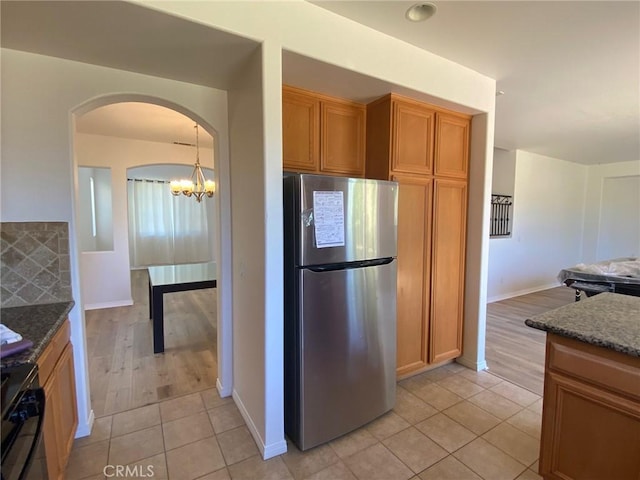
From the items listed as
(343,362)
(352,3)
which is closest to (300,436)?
(343,362)

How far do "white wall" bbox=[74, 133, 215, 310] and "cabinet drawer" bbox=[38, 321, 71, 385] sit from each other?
11.2 feet

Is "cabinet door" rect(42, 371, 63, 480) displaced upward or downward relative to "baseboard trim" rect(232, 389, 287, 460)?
upward

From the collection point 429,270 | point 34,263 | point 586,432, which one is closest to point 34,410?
point 34,263

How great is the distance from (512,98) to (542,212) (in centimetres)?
359

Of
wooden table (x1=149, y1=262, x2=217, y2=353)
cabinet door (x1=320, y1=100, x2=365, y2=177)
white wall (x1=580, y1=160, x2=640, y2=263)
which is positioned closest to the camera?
cabinet door (x1=320, y1=100, x2=365, y2=177)

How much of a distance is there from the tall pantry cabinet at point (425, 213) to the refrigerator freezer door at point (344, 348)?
1.46 feet

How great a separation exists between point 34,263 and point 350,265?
1.86 m

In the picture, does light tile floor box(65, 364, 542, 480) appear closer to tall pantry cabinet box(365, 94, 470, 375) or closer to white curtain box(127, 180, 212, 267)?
tall pantry cabinet box(365, 94, 470, 375)

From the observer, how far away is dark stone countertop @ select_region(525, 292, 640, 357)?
1.31m

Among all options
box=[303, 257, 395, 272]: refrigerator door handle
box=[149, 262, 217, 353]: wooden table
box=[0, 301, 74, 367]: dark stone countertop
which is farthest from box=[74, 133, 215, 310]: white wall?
box=[303, 257, 395, 272]: refrigerator door handle

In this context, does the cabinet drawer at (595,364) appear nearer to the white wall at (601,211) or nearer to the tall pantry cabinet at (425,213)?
the tall pantry cabinet at (425,213)

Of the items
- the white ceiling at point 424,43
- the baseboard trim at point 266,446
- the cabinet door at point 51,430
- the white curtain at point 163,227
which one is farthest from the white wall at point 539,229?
the white curtain at point 163,227

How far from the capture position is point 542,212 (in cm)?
584

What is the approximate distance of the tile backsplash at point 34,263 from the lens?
5.94 feet
